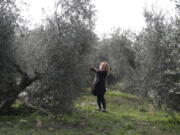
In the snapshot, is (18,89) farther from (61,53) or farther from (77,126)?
(77,126)

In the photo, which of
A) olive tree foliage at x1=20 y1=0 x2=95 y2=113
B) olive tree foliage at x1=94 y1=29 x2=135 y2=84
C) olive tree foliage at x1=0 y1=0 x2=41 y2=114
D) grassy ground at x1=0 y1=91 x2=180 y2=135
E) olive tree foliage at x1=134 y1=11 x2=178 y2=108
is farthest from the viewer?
olive tree foliage at x1=94 y1=29 x2=135 y2=84

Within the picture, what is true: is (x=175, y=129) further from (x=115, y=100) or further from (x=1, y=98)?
(x=115, y=100)

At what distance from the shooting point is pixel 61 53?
998 centimetres

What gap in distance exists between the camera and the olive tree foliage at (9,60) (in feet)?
30.5

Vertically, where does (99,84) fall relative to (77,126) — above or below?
above

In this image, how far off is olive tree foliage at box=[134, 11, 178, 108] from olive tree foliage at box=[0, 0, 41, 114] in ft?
14.4

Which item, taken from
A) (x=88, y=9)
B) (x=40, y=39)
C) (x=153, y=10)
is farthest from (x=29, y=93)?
(x=153, y=10)

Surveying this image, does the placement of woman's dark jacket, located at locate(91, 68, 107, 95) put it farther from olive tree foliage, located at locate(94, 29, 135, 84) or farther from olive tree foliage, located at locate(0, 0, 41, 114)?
olive tree foliage, located at locate(94, 29, 135, 84)

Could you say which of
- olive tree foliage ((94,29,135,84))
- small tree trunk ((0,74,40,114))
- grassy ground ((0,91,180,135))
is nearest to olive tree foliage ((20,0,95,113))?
small tree trunk ((0,74,40,114))

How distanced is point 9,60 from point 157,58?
5415 millimetres

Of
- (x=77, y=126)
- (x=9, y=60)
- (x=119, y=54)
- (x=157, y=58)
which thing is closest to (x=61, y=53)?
(x=9, y=60)

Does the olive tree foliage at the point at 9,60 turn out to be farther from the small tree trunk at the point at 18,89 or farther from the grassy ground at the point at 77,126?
the grassy ground at the point at 77,126

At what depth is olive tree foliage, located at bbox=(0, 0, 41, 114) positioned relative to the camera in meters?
9.30

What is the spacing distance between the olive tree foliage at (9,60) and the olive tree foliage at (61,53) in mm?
409
